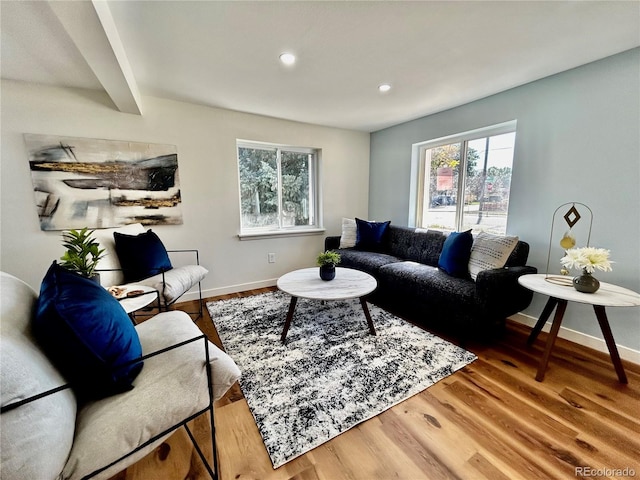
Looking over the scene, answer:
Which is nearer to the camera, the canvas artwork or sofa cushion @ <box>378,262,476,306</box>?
sofa cushion @ <box>378,262,476,306</box>

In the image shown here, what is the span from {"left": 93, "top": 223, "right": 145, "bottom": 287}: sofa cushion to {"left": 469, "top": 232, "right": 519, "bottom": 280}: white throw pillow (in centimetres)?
308

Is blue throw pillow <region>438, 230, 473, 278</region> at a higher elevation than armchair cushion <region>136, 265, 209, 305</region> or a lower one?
higher

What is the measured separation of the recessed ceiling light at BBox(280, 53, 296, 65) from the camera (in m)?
1.88

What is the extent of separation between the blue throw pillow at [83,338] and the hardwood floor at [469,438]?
0.58 meters

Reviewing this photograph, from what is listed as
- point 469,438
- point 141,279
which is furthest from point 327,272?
point 141,279

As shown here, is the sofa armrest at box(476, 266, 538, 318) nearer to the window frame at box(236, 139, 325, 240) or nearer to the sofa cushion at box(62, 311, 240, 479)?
the sofa cushion at box(62, 311, 240, 479)

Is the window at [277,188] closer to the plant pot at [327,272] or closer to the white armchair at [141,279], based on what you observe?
the white armchair at [141,279]

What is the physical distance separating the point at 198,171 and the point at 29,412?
8.73 feet

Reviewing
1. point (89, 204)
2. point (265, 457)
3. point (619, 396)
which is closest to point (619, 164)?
point (619, 396)

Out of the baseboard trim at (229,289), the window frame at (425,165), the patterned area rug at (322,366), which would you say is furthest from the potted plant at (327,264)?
the window frame at (425,165)

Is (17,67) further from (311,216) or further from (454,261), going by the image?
(454,261)

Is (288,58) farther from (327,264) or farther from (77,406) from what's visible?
(77,406)

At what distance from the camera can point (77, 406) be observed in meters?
0.91

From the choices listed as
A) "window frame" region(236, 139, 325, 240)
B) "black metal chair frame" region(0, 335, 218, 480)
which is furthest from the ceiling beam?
"black metal chair frame" region(0, 335, 218, 480)
